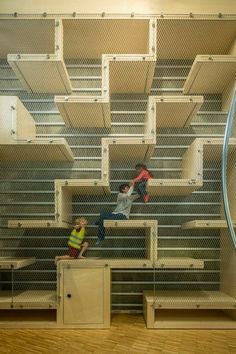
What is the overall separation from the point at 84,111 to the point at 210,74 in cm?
108

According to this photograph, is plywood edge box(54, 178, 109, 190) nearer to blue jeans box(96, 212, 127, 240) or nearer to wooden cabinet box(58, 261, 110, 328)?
blue jeans box(96, 212, 127, 240)

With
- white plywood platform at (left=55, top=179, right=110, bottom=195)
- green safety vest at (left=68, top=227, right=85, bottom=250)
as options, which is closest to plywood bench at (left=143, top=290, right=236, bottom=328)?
green safety vest at (left=68, top=227, right=85, bottom=250)

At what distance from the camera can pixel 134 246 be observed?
3.57 meters

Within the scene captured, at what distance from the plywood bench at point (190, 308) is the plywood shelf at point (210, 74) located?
1782mm

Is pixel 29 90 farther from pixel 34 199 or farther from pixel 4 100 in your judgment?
pixel 34 199

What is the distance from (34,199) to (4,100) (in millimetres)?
970

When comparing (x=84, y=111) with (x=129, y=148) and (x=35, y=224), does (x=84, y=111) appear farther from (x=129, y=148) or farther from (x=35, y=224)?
(x=35, y=224)

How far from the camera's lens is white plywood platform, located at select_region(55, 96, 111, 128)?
3.07 metres

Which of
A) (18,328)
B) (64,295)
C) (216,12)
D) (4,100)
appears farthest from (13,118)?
(216,12)

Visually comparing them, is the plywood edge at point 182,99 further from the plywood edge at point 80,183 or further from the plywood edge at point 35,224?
the plywood edge at point 35,224

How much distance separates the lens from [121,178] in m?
3.62

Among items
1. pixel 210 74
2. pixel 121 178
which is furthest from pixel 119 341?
pixel 210 74

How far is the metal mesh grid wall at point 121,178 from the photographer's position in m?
3.54

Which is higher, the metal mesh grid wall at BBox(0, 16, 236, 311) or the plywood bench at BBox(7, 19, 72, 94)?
the plywood bench at BBox(7, 19, 72, 94)
